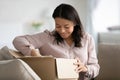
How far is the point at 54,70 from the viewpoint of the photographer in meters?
1.36

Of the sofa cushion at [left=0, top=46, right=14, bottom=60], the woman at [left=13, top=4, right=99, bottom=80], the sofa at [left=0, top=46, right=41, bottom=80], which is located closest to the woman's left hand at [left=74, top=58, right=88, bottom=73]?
the woman at [left=13, top=4, right=99, bottom=80]

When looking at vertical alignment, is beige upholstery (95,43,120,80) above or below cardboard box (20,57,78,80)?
below

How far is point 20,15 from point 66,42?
1.49 m

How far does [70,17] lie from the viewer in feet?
5.96

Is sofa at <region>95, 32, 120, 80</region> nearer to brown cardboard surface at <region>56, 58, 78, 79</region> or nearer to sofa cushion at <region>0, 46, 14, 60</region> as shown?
brown cardboard surface at <region>56, 58, 78, 79</region>

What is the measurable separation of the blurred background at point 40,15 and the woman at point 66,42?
1.35 m

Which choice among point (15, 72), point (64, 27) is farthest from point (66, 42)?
point (15, 72)

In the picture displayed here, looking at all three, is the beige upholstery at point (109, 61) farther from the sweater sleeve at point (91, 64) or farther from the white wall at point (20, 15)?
the white wall at point (20, 15)

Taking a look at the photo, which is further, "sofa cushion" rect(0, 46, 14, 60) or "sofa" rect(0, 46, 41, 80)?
"sofa cushion" rect(0, 46, 14, 60)

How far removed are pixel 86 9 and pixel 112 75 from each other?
5.79 feet

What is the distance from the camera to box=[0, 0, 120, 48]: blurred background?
3.14 meters

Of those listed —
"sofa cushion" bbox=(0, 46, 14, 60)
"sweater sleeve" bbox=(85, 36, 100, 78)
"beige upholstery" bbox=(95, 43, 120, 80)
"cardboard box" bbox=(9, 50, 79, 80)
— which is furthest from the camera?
"beige upholstery" bbox=(95, 43, 120, 80)

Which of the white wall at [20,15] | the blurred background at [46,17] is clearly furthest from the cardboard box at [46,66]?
the white wall at [20,15]

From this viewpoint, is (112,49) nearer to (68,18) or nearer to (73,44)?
(73,44)
